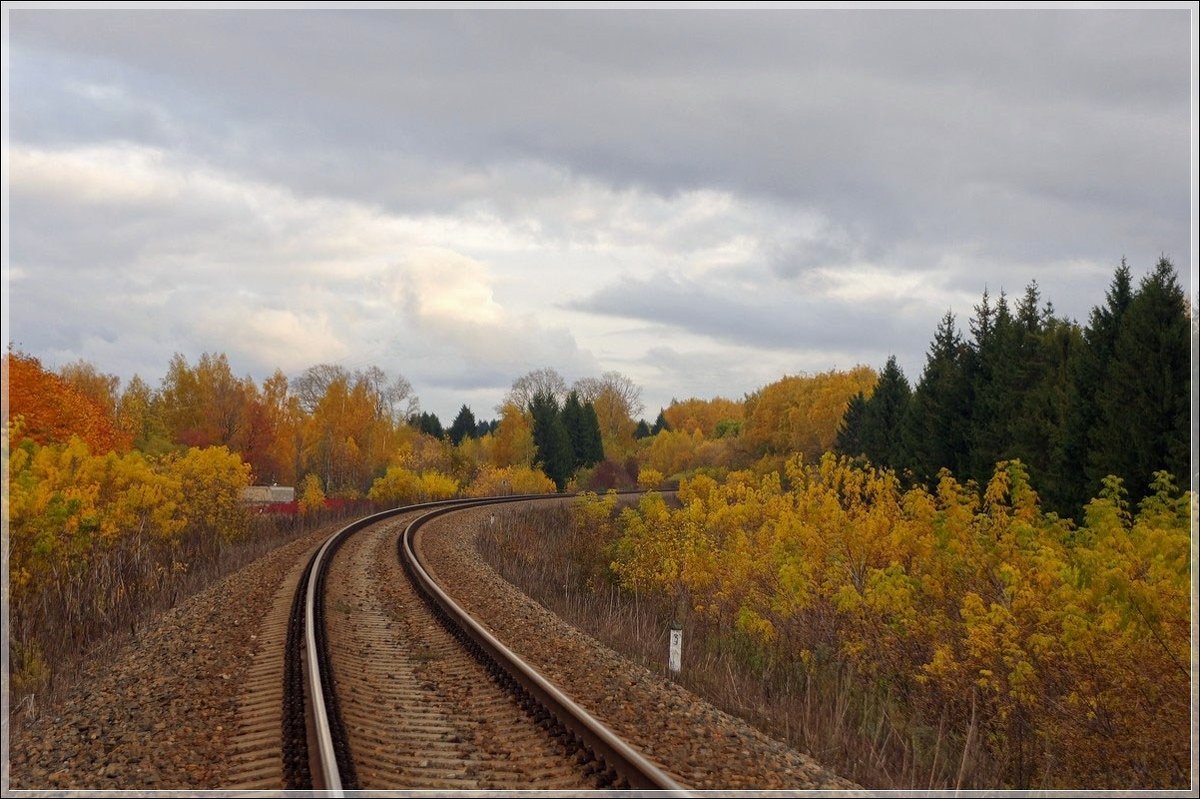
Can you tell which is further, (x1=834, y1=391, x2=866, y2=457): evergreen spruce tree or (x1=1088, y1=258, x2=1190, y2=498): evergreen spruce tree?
(x1=834, y1=391, x2=866, y2=457): evergreen spruce tree

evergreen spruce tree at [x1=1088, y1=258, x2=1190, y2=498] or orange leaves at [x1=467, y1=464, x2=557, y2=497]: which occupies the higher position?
evergreen spruce tree at [x1=1088, y1=258, x2=1190, y2=498]

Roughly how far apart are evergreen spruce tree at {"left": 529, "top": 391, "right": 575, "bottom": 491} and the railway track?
73802 millimetres

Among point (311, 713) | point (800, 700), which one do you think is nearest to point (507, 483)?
point (800, 700)

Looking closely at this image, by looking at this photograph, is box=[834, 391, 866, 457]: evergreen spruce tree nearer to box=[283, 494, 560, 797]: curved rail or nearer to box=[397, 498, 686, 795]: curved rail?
box=[397, 498, 686, 795]: curved rail

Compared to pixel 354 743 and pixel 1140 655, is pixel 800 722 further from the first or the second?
pixel 1140 655

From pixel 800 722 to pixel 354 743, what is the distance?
4257 mm

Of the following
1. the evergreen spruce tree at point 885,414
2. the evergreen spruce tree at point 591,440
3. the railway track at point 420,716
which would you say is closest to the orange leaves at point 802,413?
the evergreen spruce tree at point 885,414

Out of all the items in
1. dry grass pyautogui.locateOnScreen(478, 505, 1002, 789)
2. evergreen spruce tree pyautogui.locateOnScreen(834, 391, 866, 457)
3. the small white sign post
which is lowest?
dry grass pyautogui.locateOnScreen(478, 505, 1002, 789)

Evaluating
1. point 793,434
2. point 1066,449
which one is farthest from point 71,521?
point 793,434

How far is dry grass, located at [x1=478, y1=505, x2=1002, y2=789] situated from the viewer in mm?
8211

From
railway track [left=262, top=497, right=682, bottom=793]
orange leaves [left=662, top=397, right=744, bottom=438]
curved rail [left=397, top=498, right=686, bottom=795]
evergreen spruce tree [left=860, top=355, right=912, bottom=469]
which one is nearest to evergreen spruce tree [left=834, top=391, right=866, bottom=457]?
evergreen spruce tree [left=860, top=355, right=912, bottom=469]

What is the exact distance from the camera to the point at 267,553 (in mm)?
24766

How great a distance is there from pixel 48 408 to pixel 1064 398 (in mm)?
36632

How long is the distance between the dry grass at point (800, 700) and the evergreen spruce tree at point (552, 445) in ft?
206
